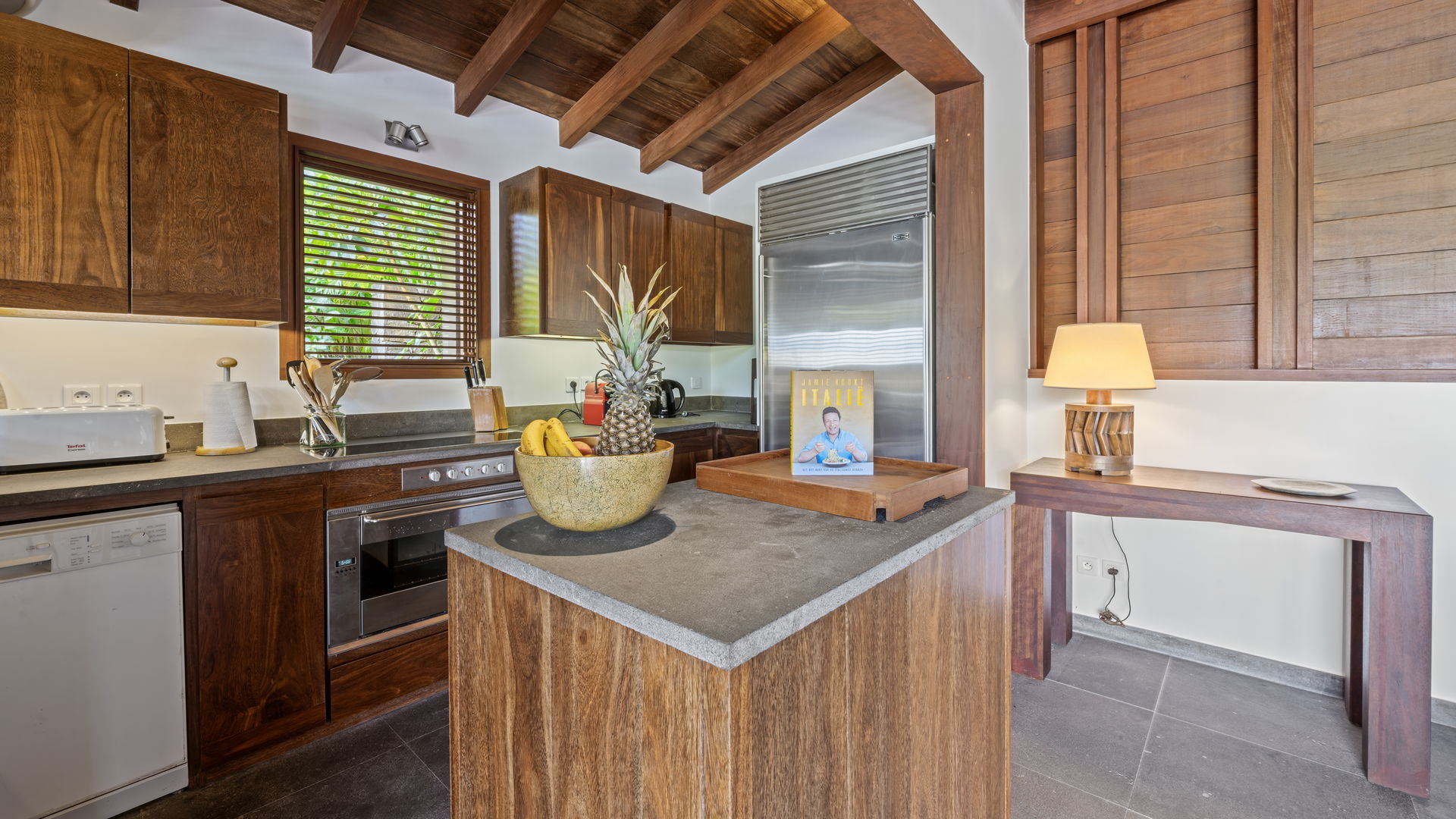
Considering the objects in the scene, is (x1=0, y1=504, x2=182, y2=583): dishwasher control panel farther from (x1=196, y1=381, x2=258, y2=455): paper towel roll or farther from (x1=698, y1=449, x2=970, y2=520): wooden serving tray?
(x1=698, y1=449, x2=970, y2=520): wooden serving tray

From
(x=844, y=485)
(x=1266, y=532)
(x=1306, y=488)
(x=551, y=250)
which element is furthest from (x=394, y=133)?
(x=1266, y=532)

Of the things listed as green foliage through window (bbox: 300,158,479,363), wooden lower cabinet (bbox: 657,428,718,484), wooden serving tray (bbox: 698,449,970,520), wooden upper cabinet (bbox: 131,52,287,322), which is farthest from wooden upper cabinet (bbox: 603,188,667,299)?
wooden serving tray (bbox: 698,449,970,520)

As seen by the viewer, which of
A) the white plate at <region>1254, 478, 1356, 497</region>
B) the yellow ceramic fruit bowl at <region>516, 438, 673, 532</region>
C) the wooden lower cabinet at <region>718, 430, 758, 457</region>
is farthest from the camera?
the wooden lower cabinet at <region>718, 430, 758, 457</region>

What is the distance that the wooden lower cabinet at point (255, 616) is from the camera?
5.71ft

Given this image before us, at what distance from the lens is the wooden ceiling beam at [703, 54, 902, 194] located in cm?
323

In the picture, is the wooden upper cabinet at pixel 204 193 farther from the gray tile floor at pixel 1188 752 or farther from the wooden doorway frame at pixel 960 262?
the gray tile floor at pixel 1188 752

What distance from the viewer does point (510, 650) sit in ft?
3.19

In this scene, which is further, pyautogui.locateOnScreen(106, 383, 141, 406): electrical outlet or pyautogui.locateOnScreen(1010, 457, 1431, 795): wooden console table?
pyautogui.locateOnScreen(106, 383, 141, 406): electrical outlet

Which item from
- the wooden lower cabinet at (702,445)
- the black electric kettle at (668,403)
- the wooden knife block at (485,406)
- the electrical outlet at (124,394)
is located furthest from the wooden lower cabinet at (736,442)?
the electrical outlet at (124,394)

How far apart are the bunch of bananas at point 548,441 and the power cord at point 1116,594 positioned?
2.64 metres

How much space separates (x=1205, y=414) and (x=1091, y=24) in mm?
1779

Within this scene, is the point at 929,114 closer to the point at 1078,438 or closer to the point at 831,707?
the point at 1078,438

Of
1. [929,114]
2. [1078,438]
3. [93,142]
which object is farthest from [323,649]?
[929,114]

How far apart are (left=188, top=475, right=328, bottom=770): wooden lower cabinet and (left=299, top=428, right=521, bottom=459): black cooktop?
0.78 feet
